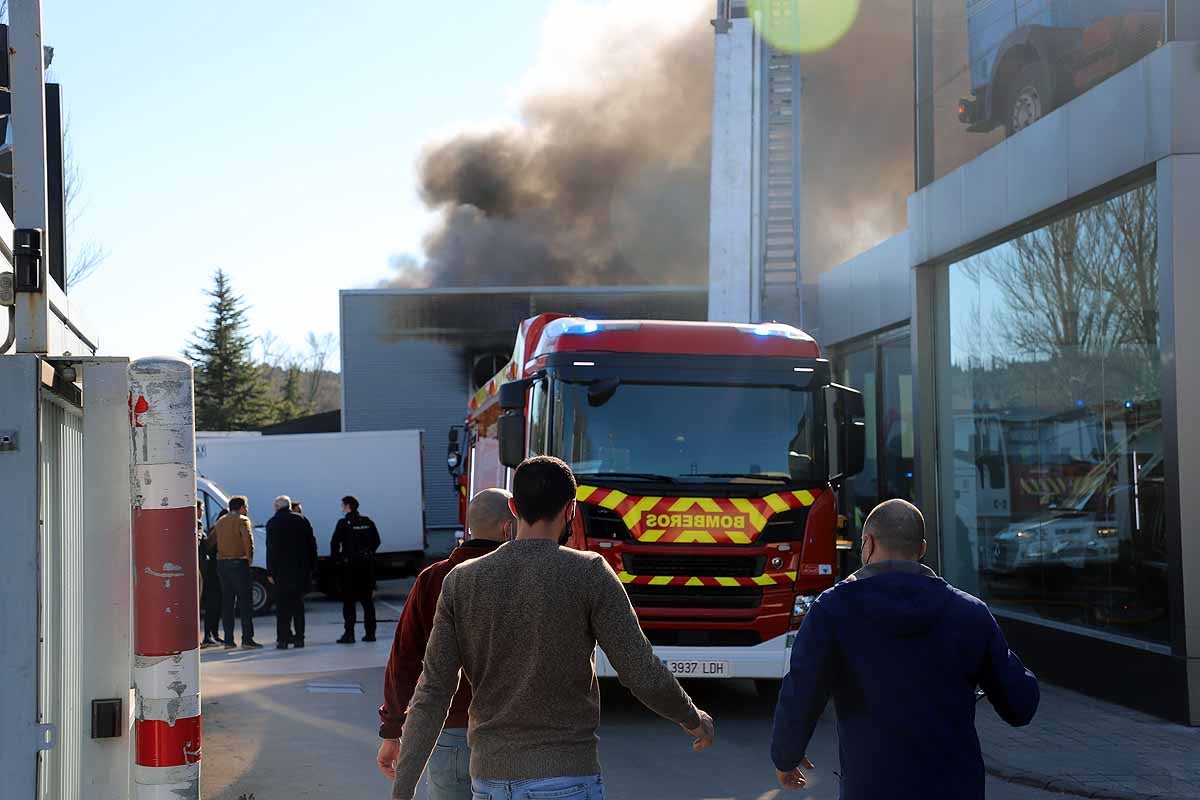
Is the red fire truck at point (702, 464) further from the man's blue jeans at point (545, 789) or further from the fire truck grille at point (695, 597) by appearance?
the man's blue jeans at point (545, 789)

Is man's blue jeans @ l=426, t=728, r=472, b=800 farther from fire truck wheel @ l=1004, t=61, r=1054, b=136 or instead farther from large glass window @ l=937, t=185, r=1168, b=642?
fire truck wheel @ l=1004, t=61, r=1054, b=136

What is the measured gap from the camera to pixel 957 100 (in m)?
14.6

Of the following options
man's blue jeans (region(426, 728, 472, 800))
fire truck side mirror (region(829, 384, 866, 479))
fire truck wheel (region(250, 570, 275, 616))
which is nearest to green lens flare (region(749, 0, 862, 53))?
→ fire truck side mirror (region(829, 384, 866, 479))

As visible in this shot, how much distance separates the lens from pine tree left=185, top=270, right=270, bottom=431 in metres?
59.4

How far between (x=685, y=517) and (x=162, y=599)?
630 centimetres

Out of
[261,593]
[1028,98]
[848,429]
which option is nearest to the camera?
[848,429]

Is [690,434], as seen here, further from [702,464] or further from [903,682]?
[903,682]

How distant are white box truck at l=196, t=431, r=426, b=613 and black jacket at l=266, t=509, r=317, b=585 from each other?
7.98m

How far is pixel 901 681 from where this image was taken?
3.90 metres

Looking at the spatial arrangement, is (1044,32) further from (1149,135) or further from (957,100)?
(1149,135)

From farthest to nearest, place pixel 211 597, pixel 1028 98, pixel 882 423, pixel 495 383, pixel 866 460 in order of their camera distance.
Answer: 1. pixel 866 460
2. pixel 882 423
3. pixel 211 597
4. pixel 495 383
5. pixel 1028 98

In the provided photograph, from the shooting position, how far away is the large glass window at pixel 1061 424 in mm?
10781

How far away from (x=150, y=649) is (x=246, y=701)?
807 centimetres

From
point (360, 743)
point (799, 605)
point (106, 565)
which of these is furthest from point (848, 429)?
point (106, 565)
